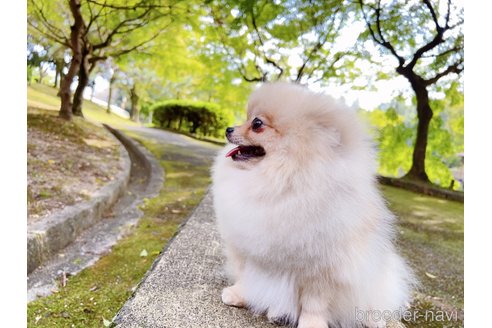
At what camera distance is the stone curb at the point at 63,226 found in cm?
137

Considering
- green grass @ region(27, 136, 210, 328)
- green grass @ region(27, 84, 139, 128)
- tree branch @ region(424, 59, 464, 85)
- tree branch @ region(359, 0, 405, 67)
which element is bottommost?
green grass @ region(27, 136, 210, 328)

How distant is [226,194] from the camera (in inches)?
33.0

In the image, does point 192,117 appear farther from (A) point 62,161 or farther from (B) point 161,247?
(B) point 161,247

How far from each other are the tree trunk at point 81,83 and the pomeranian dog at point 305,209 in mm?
1671

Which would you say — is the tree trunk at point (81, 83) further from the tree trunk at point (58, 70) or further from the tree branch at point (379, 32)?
the tree branch at point (379, 32)

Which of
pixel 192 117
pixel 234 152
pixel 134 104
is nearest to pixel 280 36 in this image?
pixel 192 117

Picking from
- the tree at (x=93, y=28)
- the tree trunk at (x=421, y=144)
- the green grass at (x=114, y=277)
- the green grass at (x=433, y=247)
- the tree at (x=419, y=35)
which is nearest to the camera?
the green grass at (x=114, y=277)

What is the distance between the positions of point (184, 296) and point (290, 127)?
543 millimetres

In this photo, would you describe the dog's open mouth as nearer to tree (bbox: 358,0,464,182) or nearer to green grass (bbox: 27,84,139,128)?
green grass (bbox: 27,84,139,128)

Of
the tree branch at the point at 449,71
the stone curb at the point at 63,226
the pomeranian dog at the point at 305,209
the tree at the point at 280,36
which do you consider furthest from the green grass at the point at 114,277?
the tree branch at the point at 449,71

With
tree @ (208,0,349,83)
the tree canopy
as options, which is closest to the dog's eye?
the tree canopy

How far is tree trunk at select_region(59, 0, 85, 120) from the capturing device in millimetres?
2031

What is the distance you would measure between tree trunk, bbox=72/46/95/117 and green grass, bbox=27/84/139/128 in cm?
3

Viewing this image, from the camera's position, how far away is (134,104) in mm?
2635
